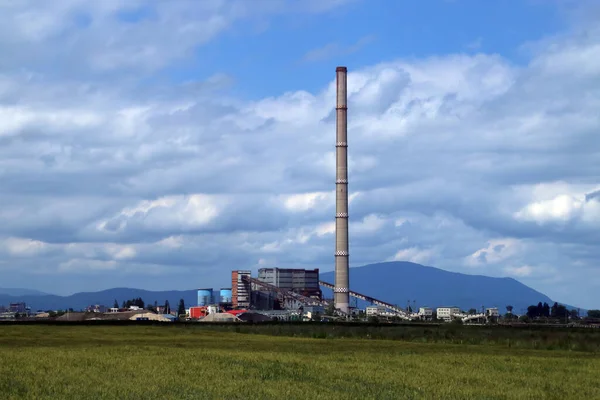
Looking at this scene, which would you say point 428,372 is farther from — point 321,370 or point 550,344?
point 550,344

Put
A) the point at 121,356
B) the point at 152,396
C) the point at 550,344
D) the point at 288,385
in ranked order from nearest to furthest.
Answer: the point at 152,396 → the point at 288,385 → the point at 121,356 → the point at 550,344

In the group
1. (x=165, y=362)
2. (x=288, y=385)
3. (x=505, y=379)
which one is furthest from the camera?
(x=165, y=362)

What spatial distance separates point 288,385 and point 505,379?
493 inches

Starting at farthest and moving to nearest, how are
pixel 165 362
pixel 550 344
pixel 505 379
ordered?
pixel 550 344 < pixel 165 362 < pixel 505 379

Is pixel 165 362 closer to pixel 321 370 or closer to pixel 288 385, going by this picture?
pixel 321 370

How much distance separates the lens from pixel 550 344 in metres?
80.1

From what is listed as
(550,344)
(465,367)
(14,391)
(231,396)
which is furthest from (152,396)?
(550,344)

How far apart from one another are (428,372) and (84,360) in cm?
1988

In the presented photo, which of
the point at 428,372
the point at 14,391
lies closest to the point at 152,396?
the point at 14,391

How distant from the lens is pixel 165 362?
4841 centimetres

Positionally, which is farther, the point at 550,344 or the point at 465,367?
the point at 550,344

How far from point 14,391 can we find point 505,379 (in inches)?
960

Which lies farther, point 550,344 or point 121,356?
point 550,344

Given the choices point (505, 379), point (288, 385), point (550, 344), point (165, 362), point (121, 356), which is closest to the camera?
point (288, 385)
